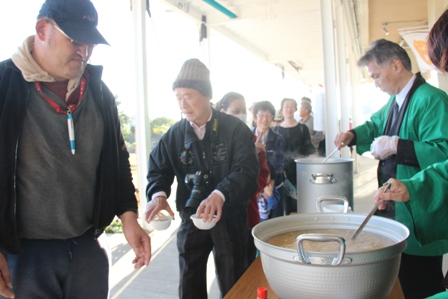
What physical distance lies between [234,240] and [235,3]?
4.59 metres

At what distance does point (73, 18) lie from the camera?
1295mm

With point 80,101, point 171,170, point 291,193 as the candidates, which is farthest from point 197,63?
point 291,193

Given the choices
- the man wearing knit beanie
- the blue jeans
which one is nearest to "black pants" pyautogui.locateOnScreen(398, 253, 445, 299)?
the man wearing knit beanie

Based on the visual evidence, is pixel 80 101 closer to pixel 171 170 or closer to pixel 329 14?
pixel 171 170

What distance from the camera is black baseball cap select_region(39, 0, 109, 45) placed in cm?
127

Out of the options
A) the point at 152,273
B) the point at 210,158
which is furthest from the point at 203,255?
the point at 152,273

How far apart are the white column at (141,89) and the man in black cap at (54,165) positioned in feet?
10.7

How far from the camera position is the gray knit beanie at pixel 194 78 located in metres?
1.91

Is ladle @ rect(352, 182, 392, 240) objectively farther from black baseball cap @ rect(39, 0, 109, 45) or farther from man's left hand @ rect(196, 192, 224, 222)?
black baseball cap @ rect(39, 0, 109, 45)

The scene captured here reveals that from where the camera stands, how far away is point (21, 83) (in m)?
1.26

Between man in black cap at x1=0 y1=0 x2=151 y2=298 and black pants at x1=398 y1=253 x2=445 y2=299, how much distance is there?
1.26 metres

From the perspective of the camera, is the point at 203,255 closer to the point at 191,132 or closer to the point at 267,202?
the point at 191,132

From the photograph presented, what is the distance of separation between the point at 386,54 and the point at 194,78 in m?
1.03

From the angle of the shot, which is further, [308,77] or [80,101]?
[308,77]
